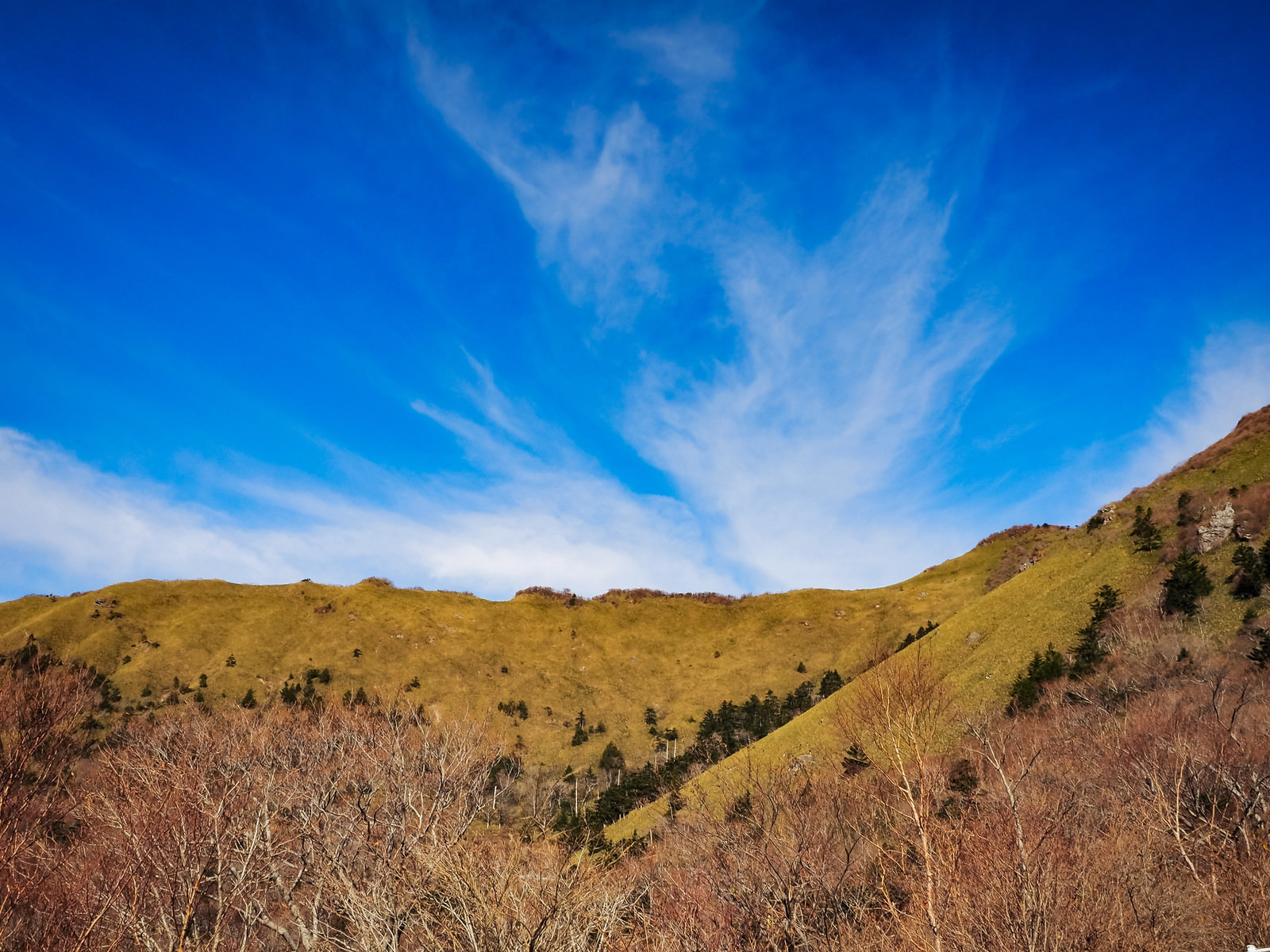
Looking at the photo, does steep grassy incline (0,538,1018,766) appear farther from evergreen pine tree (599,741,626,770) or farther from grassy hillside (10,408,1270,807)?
evergreen pine tree (599,741,626,770)

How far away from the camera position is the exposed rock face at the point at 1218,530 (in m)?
44.1

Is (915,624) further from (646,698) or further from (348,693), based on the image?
(348,693)

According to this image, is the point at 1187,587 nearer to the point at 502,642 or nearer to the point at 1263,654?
the point at 1263,654

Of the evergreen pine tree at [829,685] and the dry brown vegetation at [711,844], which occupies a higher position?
the dry brown vegetation at [711,844]

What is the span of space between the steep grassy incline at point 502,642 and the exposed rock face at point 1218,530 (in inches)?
1382

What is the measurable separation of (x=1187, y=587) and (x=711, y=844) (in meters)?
38.6

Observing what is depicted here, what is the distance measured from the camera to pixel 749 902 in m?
22.5

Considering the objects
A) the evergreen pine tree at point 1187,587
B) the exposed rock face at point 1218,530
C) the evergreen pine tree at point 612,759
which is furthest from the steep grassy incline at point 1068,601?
the evergreen pine tree at point 612,759

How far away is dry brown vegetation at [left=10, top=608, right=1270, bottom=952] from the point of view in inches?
524

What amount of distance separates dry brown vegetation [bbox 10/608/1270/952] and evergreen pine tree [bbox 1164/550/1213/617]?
3.50 m

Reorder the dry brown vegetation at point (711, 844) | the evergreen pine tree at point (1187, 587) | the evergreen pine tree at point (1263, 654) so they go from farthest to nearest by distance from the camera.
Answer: the evergreen pine tree at point (1187, 587) → the evergreen pine tree at point (1263, 654) → the dry brown vegetation at point (711, 844)

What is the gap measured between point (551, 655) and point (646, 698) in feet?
64.1

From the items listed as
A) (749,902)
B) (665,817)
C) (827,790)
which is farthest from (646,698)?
(749,902)

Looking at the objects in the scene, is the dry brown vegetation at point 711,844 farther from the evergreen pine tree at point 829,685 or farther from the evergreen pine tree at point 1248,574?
the evergreen pine tree at point 829,685
